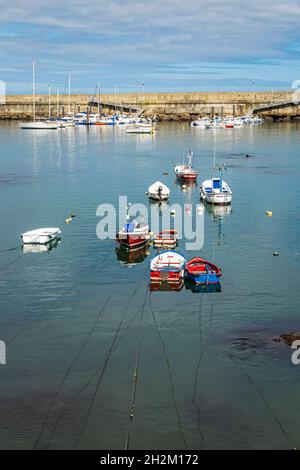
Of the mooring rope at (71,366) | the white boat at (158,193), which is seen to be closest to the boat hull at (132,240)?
the mooring rope at (71,366)

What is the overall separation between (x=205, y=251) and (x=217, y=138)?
13624cm

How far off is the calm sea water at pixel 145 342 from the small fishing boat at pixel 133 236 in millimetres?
1211

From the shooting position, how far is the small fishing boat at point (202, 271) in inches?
1859

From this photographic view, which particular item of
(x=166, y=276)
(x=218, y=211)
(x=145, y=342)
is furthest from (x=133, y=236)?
(x=218, y=211)

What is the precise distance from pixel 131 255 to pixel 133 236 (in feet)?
7.63

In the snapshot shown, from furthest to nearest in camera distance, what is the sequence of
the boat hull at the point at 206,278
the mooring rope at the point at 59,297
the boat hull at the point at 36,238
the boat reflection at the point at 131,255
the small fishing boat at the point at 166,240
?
the boat hull at the point at 36,238 < the small fishing boat at the point at 166,240 < the boat reflection at the point at 131,255 < the boat hull at the point at 206,278 < the mooring rope at the point at 59,297

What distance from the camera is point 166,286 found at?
156ft

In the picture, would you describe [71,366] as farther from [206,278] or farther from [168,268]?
[168,268]

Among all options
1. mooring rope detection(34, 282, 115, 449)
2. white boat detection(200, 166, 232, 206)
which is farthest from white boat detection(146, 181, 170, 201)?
mooring rope detection(34, 282, 115, 449)

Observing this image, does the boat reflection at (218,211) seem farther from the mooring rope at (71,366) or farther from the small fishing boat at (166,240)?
the mooring rope at (71,366)

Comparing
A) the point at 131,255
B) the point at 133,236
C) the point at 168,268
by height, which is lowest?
the point at 131,255

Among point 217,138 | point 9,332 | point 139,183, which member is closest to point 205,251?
point 9,332

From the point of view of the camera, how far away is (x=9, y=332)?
39.3 m

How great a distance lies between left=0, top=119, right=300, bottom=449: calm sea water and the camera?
29.1m
